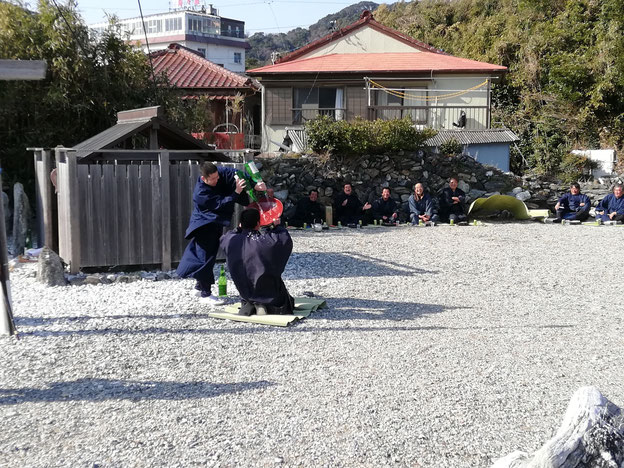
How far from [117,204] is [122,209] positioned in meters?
0.10

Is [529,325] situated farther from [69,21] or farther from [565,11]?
[565,11]

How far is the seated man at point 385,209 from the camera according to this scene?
1741cm

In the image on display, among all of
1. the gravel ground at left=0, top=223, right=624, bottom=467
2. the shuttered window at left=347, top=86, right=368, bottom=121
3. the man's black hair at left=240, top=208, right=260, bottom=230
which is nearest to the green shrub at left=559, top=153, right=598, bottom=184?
the shuttered window at left=347, top=86, right=368, bottom=121

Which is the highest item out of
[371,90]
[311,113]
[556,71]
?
[556,71]

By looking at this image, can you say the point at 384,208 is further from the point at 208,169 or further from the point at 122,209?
the point at 208,169

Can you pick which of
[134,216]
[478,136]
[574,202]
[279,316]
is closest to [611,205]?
[574,202]

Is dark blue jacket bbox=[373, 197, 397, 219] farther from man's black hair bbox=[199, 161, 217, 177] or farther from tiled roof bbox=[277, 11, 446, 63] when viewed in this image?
tiled roof bbox=[277, 11, 446, 63]

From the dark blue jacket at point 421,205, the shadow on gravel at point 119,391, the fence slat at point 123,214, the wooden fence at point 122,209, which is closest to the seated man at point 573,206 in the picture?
the dark blue jacket at point 421,205

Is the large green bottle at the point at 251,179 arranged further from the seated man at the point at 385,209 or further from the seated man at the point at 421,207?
the seated man at the point at 421,207

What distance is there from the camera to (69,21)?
15000mm

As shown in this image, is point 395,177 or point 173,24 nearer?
point 395,177

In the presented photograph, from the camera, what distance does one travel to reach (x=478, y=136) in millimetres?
22156

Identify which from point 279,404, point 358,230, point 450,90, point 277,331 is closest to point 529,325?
point 277,331

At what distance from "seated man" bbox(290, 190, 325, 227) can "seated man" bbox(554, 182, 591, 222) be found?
6.17 m
